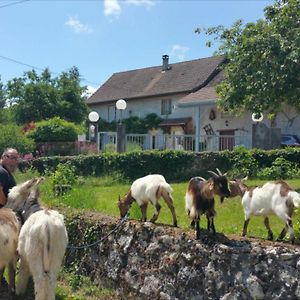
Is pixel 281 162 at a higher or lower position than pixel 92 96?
lower

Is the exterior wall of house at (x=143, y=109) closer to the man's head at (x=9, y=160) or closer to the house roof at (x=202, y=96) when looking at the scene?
the house roof at (x=202, y=96)

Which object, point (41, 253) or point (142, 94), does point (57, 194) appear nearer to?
point (41, 253)

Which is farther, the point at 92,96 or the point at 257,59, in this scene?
the point at 92,96

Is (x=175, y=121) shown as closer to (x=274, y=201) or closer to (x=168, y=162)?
(x=168, y=162)

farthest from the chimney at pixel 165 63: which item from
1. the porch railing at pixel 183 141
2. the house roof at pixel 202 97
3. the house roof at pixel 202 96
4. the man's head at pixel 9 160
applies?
the man's head at pixel 9 160

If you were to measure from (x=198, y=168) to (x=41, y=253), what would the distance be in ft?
39.4

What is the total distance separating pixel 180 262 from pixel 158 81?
3466 centimetres

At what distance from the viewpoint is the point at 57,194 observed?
13.0 meters

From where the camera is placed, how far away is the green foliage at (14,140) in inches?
953

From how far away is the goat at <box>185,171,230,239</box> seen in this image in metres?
6.70

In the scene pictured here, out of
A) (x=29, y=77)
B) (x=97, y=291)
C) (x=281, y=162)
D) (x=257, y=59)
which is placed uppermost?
(x=29, y=77)

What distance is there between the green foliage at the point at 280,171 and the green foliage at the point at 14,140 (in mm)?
11737

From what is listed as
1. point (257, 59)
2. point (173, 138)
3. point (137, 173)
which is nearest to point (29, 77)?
point (173, 138)

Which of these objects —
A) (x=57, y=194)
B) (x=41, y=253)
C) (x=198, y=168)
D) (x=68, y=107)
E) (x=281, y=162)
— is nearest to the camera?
(x=41, y=253)
